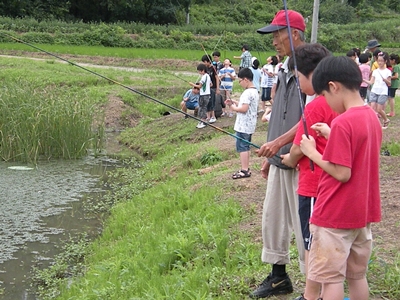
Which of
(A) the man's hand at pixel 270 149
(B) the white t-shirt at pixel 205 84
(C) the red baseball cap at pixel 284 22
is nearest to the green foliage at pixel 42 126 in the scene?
(B) the white t-shirt at pixel 205 84

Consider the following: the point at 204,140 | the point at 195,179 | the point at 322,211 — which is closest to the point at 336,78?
the point at 322,211

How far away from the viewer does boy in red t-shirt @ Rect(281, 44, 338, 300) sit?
11.8 ft

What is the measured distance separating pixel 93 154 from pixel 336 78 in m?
9.90

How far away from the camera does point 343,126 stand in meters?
3.09

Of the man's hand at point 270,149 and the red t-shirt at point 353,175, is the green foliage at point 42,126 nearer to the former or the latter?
the man's hand at point 270,149

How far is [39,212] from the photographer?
27.9ft

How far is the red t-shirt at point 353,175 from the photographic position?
10.1 feet

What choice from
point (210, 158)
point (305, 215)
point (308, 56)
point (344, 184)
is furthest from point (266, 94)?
point (344, 184)

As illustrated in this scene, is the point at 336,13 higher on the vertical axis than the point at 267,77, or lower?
higher

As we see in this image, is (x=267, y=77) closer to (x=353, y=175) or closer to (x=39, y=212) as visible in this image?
(x=39, y=212)

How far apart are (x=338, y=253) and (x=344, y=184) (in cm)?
34

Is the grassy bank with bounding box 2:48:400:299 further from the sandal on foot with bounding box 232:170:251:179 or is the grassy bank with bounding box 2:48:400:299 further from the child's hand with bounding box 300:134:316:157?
the child's hand with bounding box 300:134:316:157

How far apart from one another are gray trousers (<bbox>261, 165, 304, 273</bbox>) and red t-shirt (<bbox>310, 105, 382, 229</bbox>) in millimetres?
686

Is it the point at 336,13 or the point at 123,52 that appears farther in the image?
the point at 336,13
